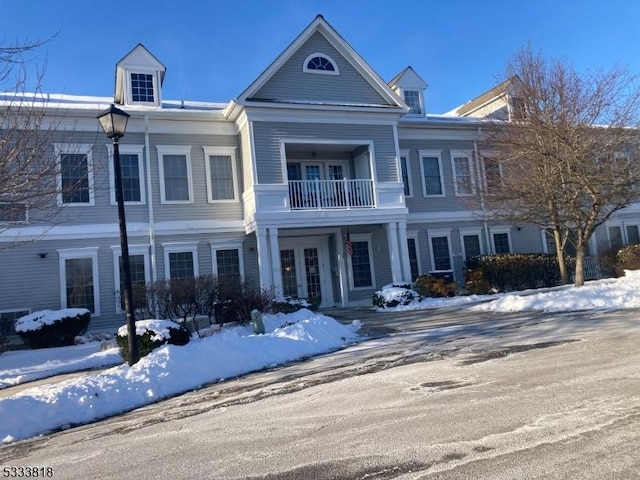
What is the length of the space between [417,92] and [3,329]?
18.0m

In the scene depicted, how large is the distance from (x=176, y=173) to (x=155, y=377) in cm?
1138

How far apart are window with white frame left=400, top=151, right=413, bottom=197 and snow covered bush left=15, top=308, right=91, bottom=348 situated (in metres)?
12.8

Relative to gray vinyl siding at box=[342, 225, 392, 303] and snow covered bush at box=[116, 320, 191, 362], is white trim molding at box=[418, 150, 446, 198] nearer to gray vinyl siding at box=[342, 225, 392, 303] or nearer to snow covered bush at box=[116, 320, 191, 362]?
gray vinyl siding at box=[342, 225, 392, 303]

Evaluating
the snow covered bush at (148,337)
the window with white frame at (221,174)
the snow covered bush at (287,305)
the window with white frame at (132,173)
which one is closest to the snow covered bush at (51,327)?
the window with white frame at (132,173)

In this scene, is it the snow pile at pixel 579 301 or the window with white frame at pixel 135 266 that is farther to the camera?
the window with white frame at pixel 135 266

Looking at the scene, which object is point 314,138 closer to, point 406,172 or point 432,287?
point 406,172

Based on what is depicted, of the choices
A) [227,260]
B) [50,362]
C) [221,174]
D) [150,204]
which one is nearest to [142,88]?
[221,174]

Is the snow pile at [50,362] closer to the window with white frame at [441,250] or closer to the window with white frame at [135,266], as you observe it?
the window with white frame at [135,266]

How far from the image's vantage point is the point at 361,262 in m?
20.7

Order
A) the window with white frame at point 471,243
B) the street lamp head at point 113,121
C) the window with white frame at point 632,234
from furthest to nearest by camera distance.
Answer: the window with white frame at point 632,234 < the window with white frame at point 471,243 < the street lamp head at point 113,121

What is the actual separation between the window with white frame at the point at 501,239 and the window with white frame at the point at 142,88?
574 inches

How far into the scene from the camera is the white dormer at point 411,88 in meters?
23.1

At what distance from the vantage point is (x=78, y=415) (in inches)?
274

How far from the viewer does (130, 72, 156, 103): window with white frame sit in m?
19.0
